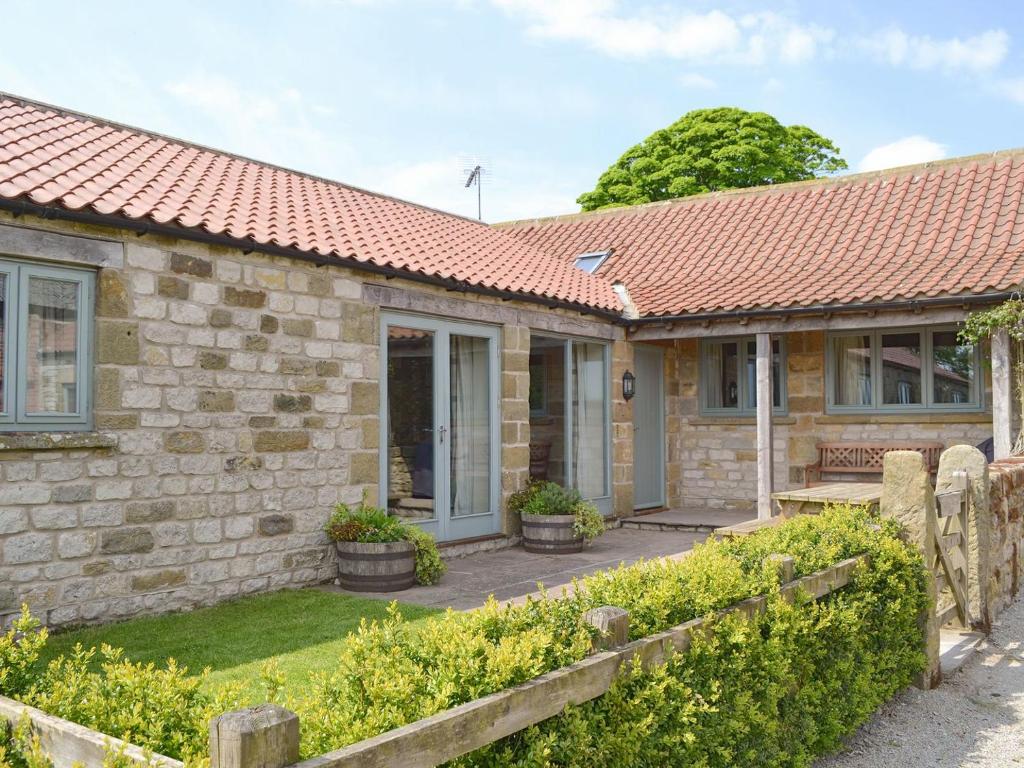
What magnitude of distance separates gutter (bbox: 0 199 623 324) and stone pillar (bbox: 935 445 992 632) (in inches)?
188

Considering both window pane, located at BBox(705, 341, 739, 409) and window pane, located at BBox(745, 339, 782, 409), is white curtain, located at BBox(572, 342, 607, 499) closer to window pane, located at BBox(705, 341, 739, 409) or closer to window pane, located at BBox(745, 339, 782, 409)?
window pane, located at BBox(705, 341, 739, 409)

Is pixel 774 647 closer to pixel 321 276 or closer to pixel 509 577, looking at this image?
pixel 509 577

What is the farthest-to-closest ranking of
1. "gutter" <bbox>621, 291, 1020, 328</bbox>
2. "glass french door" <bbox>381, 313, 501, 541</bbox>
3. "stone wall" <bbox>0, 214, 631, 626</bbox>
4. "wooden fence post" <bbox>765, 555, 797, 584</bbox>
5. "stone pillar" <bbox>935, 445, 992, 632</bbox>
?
1. "gutter" <bbox>621, 291, 1020, 328</bbox>
2. "glass french door" <bbox>381, 313, 501, 541</bbox>
3. "stone pillar" <bbox>935, 445, 992, 632</bbox>
4. "stone wall" <bbox>0, 214, 631, 626</bbox>
5. "wooden fence post" <bbox>765, 555, 797, 584</bbox>

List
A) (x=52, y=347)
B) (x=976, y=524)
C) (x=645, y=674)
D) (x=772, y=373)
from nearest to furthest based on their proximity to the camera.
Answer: (x=645, y=674) < (x=52, y=347) < (x=976, y=524) < (x=772, y=373)

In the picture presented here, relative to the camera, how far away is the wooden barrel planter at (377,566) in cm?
752

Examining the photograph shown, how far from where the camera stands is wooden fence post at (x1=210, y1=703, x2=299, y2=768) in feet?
6.42

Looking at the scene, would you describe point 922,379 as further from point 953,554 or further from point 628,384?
point 953,554

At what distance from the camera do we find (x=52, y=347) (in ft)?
20.2

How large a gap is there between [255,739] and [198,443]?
5254mm

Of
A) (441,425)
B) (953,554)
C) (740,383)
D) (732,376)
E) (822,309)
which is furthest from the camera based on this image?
(732,376)

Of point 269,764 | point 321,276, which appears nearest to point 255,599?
point 321,276

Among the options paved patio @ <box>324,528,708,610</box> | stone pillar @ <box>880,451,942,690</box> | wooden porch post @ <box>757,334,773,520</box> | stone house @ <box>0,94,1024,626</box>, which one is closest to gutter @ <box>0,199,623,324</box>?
stone house @ <box>0,94,1024,626</box>

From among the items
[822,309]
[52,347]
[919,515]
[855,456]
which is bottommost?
[919,515]

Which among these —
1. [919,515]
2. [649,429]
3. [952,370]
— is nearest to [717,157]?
[649,429]
